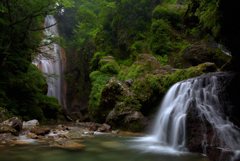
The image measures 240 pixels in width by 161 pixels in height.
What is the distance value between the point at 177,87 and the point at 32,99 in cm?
988

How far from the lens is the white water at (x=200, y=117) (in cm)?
364

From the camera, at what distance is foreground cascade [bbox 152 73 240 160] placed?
359cm

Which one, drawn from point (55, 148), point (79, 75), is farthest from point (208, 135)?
point (79, 75)

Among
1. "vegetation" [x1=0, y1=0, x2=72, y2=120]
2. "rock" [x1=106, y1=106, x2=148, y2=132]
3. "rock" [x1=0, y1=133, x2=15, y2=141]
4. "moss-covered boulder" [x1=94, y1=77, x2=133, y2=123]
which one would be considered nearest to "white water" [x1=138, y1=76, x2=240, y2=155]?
"rock" [x1=106, y1=106, x2=148, y2=132]

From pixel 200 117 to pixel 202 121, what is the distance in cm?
12

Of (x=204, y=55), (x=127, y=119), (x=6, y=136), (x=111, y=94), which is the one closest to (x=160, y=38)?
(x=204, y=55)

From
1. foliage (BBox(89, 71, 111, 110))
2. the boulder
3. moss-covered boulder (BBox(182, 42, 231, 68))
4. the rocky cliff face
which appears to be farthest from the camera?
foliage (BBox(89, 71, 111, 110))

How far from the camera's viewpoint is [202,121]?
13.3 feet

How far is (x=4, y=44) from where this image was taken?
27.6 feet

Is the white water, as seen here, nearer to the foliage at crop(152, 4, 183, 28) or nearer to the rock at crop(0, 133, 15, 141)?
the rock at crop(0, 133, 15, 141)

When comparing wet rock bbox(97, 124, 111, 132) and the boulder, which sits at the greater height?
the boulder

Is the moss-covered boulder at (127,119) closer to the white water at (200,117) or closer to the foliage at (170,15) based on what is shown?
the white water at (200,117)

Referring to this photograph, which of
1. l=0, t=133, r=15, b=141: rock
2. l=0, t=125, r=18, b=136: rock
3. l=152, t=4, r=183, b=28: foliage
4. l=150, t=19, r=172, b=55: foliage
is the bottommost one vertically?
l=0, t=133, r=15, b=141: rock

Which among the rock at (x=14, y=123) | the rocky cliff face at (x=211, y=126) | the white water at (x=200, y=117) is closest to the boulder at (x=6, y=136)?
the rock at (x=14, y=123)
